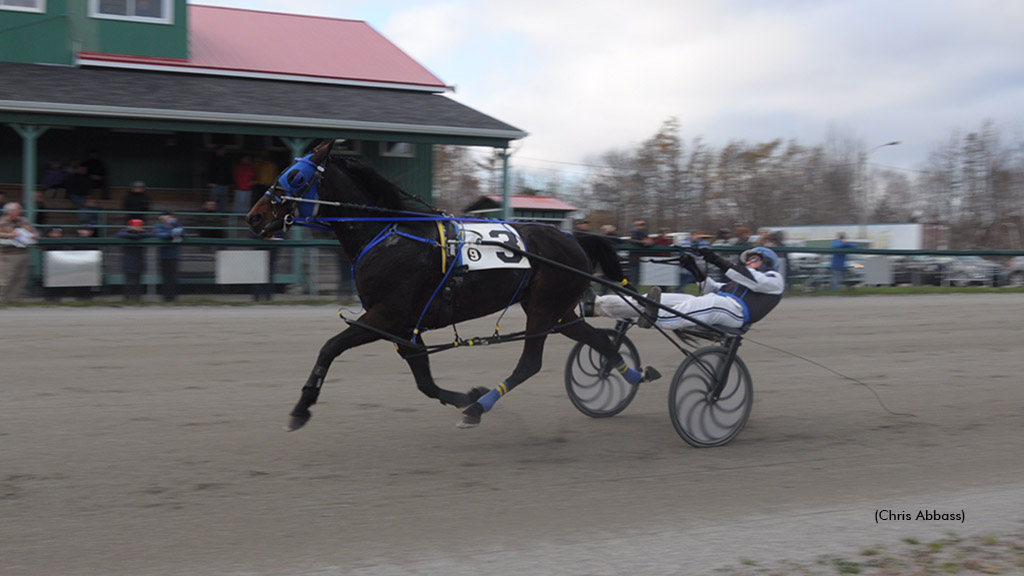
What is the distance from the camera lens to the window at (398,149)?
1917 cm

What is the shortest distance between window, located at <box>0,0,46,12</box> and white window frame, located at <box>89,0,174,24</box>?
0.83 metres

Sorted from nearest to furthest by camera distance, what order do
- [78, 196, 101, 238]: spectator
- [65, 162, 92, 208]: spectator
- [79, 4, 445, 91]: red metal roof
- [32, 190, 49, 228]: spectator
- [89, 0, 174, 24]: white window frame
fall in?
[78, 196, 101, 238]: spectator → [32, 190, 49, 228]: spectator → [65, 162, 92, 208]: spectator → [89, 0, 174, 24]: white window frame → [79, 4, 445, 91]: red metal roof

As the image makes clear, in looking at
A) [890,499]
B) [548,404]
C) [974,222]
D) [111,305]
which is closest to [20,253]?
[111,305]

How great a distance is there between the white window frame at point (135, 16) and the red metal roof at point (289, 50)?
2.33ft

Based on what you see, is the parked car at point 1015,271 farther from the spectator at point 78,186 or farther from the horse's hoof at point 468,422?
the spectator at point 78,186

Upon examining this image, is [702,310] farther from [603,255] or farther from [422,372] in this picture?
[422,372]

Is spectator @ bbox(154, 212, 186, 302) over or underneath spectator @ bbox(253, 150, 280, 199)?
underneath

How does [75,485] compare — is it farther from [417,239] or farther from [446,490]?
[417,239]

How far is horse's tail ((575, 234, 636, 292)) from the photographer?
6805 millimetres

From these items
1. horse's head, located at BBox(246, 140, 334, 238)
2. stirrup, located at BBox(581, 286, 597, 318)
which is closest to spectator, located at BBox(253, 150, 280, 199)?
stirrup, located at BBox(581, 286, 597, 318)

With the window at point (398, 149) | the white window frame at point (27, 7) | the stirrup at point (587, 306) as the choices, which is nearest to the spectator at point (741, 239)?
the window at point (398, 149)

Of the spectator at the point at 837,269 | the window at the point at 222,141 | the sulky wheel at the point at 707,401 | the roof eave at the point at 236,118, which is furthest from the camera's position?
the window at the point at 222,141

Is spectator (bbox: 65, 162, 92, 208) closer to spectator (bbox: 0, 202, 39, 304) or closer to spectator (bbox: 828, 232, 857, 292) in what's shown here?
spectator (bbox: 0, 202, 39, 304)

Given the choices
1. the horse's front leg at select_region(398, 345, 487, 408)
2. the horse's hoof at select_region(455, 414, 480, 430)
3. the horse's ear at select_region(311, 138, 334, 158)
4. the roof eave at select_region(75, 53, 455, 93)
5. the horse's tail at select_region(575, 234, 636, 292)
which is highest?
the roof eave at select_region(75, 53, 455, 93)
